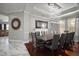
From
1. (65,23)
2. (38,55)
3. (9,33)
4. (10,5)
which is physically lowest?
(38,55)

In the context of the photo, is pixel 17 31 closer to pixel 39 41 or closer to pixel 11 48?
pixel 11 48

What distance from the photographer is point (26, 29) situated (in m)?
2.58

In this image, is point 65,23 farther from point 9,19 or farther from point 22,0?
point 9,19

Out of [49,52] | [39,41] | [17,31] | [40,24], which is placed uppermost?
[40,24]

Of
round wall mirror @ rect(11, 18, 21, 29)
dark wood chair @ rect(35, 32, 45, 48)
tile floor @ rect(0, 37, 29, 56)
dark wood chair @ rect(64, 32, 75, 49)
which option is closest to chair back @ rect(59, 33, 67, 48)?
dark wood chair @ rect(64, 32, 75, 49)

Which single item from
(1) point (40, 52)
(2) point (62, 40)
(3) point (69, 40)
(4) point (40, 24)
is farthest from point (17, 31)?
(3) point (69, 40)

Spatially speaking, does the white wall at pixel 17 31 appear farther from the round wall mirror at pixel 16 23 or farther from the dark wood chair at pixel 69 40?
the dark wood chair at pixel 69 40

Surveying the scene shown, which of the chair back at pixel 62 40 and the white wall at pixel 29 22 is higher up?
the white wall at pixel 29 22

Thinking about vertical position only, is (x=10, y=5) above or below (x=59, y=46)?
above

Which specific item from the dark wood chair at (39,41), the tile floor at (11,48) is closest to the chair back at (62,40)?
the dark wood chair at (39,41)

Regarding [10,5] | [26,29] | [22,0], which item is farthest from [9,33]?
[22,0]

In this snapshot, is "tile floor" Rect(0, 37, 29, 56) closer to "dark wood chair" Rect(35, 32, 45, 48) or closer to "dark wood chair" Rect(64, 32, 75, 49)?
"dark wood chair" Rect(35, 32, 45, 48)

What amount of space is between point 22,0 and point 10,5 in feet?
0.97

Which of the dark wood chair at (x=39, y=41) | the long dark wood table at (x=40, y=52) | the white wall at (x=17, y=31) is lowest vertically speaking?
the long dark wood table at (x=40, y=52)
